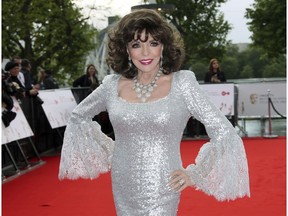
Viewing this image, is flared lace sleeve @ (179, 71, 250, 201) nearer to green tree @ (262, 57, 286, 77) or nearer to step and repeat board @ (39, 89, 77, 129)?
step and repeat board @ (39, 89, 77, 129)

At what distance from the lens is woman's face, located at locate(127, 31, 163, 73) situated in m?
2.35

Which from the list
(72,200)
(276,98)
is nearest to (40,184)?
(72,200)

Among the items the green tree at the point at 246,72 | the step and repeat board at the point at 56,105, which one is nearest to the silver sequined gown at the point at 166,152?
the step and repeat board at the point at 56,105

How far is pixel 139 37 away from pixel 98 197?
3.46 metres

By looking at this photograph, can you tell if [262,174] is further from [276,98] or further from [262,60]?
[262,60]

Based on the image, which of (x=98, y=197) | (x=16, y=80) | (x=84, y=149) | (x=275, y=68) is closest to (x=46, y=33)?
(x=16, y=80)

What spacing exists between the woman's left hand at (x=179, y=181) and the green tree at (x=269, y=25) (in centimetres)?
2258

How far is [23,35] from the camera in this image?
18672mm

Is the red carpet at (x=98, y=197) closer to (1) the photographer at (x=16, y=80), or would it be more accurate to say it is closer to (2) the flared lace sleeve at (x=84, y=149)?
(1) the photographer at (x=16, y=80)

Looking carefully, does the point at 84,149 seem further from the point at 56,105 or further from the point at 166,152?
the point at 56,105

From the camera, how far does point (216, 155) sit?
2.29m

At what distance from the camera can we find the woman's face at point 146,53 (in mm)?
2350

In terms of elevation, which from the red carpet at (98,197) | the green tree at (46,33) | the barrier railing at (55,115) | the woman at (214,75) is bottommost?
the red carpet at (98,197)

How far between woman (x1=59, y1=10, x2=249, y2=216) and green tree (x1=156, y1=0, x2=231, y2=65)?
78.6ft
